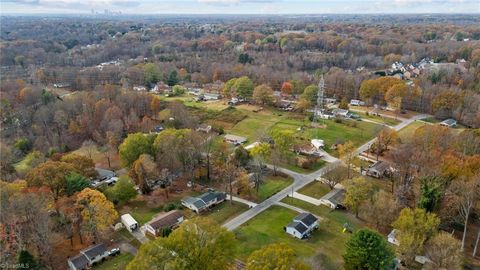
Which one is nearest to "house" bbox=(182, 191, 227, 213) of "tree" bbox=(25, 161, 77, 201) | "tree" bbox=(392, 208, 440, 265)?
"tree" bbox=(25, 161, 77, 201)

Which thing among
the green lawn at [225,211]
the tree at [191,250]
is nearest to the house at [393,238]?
the green lawn at [225,211]

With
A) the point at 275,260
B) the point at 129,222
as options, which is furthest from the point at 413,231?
the point at 129,222

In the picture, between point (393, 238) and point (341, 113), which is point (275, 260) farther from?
point (341, 113)

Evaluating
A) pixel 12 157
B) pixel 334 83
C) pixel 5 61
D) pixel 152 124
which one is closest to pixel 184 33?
pixel 5 61

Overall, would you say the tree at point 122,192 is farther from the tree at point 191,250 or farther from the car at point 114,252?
the tree at point 191,250

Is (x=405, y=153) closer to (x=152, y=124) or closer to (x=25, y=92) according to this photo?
(x=152, y=124)

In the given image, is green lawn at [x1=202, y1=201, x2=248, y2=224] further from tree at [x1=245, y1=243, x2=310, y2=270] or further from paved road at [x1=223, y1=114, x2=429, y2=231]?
tree at [x1=245, y1=243, x2=310, y2=270]
